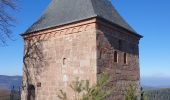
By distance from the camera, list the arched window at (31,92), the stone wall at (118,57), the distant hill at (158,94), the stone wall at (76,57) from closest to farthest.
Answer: the stone wall at (76,57), the stone wall at (118,57), the arched window at (31,92), the distant hill at (158,94)

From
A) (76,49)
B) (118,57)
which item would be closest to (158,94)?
(118,57)

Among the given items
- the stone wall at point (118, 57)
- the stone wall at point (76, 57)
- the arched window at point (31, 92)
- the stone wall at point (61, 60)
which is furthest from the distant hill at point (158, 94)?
the arched window at point (31, 92)

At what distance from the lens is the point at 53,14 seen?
1748 cm

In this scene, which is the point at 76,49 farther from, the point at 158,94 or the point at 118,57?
the point at 158,94

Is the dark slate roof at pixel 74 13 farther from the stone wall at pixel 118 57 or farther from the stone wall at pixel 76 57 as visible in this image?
the stone wall at pixel 118 57

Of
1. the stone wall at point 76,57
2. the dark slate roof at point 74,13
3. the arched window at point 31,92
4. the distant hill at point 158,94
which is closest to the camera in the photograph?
the stone wall at point 76,57

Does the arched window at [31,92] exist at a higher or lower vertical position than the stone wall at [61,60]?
lower

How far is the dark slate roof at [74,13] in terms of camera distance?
602 inches

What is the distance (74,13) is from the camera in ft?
52.3

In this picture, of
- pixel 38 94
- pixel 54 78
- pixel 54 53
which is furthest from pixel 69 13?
pixel 38 94

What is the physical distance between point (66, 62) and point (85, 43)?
1760mm

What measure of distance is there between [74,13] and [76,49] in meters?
A: 2.51

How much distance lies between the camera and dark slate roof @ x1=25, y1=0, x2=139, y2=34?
1529 cm

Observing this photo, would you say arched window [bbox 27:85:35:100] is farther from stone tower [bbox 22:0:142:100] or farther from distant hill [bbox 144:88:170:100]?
distant hill [bbox 144:88:170:100]
